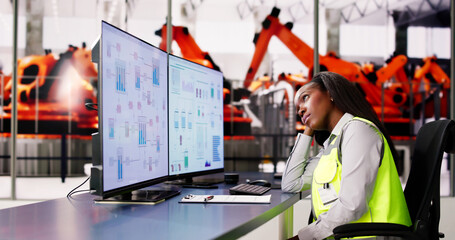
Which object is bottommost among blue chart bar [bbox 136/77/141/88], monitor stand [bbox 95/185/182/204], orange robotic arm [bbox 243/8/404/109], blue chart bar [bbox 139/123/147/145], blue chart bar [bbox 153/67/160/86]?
monitor stand [bbox 95/185/182/204]

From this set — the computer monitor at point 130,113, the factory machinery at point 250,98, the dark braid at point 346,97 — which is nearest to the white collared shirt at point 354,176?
the dark braid at point 346,97

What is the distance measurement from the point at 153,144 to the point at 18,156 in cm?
352

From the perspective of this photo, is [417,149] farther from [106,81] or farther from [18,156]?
[18,156]

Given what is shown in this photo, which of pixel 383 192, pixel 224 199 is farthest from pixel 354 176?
pixel 224 199

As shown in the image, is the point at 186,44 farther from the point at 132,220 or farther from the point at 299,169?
the point at 132,220

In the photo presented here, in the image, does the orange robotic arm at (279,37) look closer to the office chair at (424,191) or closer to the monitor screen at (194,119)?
the monitor screen at (194,119)

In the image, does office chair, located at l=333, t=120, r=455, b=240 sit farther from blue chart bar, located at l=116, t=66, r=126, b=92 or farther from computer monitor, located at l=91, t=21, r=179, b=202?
blue chart bar, located at l=116, t=66, r=126, b=92

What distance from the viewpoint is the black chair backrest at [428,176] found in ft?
4.60

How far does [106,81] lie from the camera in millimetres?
1158

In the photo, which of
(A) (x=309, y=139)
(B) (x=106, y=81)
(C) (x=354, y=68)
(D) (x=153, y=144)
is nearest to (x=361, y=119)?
(A) (x=309, y=139)

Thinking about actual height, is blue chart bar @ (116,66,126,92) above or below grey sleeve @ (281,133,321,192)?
above

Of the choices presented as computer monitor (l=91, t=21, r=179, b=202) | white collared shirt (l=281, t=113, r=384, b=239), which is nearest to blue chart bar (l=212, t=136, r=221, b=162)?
computer monitor (l=91, t=21, r=179, b=202)

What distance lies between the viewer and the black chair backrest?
55.2 inches

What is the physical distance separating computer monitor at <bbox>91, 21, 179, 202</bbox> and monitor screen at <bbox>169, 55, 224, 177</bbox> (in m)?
0.10
